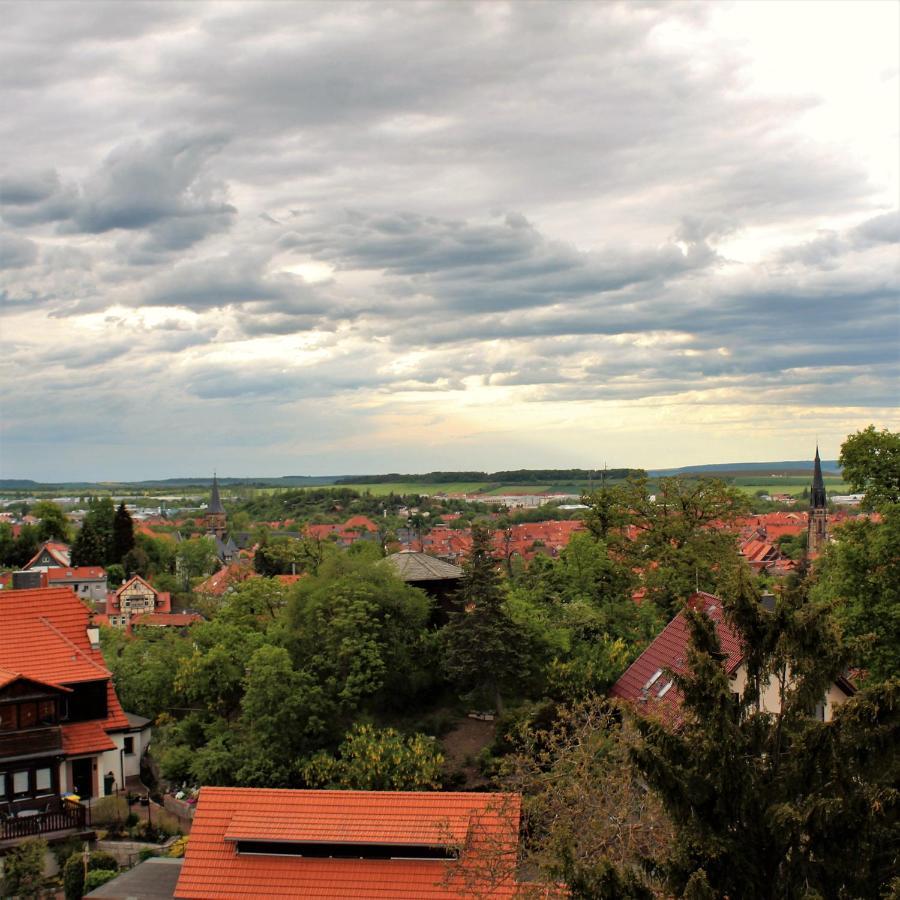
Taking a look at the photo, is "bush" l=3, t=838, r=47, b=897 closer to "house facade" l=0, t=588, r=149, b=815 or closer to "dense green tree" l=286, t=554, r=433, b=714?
"house facade" l=0, t=588, r=149, b=815

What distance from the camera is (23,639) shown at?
3102 centimetres

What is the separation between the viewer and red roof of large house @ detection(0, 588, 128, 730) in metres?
30.2

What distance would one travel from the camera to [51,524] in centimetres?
10681

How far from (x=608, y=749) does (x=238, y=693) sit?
54.3 ft

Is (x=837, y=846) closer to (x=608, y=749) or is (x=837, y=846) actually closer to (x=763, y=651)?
(x=763, y=651)

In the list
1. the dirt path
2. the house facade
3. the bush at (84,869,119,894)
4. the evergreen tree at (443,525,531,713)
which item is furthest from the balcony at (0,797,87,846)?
the evergreen tree at (443,525,531,713)

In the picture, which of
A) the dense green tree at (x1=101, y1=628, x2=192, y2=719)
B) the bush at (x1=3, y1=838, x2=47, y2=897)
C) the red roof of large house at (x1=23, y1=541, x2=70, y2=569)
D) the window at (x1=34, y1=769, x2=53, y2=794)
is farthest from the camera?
the red roof of large house at (x1=23, y1=541, x2=70, y2=569)

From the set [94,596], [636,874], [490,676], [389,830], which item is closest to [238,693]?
[490,676]

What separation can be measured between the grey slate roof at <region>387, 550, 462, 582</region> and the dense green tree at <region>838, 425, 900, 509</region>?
13.7 metres

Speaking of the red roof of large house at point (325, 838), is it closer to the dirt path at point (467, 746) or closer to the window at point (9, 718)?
the dirt path at point (467, 746)

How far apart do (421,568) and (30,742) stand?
13.9 metres

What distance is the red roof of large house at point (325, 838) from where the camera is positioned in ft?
68.0

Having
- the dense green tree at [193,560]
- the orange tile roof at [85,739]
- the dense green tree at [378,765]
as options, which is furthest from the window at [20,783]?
the dense green tree at [193,560]

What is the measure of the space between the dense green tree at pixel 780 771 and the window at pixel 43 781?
21667mm
